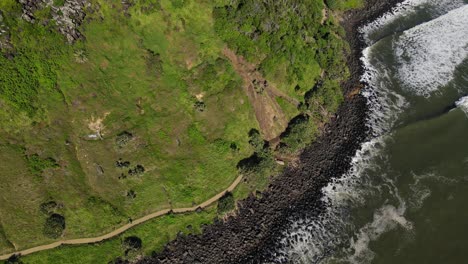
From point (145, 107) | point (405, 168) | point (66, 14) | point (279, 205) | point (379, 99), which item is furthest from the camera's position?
point (379, 99)

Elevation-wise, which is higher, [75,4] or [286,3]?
[75,4]

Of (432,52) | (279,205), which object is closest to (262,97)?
(279,205)

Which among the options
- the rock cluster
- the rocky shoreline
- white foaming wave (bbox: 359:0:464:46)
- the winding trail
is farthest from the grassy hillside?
white foaming wave (bbox: 359:0:464:46)

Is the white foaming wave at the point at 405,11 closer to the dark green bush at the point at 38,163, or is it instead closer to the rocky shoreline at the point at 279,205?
the rocky shoreline at the point at 279,205

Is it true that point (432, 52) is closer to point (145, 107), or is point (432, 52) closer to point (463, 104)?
point (463, 104)

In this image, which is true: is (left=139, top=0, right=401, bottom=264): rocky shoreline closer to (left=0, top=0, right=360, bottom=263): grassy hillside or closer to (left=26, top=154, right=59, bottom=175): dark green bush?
(left=0, top=0, right=360, bottom=263): grassy hillside

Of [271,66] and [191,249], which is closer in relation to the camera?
[191,249]

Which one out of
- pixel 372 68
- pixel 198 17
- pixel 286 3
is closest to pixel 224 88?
pixel 198 17

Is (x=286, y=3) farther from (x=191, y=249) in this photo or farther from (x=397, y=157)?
(x=191, y=249)
